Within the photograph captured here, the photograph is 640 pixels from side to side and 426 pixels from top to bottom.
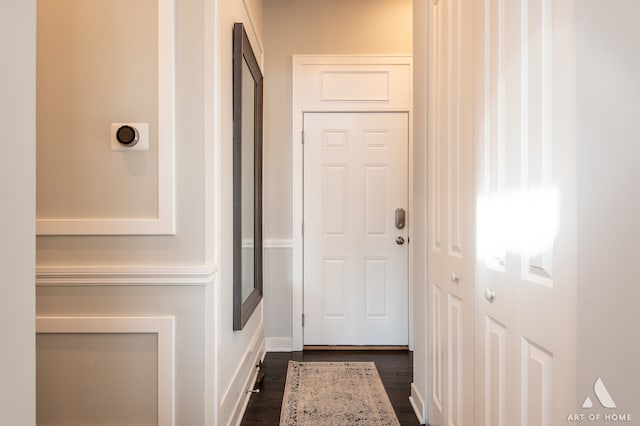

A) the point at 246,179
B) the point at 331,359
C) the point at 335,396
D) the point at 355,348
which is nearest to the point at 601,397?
the point at 335,396

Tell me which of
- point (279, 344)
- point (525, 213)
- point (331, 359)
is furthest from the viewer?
point (279, 344)

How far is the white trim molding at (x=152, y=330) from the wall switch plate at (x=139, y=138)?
2.28 feet

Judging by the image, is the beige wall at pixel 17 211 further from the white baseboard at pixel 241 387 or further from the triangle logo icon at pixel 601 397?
the white baseboard at pixel 241 387

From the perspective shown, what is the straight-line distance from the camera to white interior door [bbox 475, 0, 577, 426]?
0.90m

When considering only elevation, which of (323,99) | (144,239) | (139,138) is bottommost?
(144,239)

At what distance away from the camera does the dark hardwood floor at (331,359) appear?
222cm

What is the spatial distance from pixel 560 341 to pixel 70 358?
175cm

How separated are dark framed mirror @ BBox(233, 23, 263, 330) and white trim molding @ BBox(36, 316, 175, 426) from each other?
0.48m

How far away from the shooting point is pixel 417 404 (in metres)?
2.24

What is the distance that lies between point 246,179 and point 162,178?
865 mm

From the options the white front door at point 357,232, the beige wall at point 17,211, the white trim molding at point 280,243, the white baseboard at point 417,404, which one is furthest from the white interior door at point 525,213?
the white trim molding at point 280,243

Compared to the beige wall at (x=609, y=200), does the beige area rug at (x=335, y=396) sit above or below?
below

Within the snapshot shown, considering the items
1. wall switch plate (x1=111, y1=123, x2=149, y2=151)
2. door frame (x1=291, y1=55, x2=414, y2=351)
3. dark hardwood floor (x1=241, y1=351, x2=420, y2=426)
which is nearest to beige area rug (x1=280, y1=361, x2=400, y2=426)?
dark hardwood floor (x1=241, y1=351, x2=420, y2=426)

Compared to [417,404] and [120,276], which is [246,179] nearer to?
[120,276]
